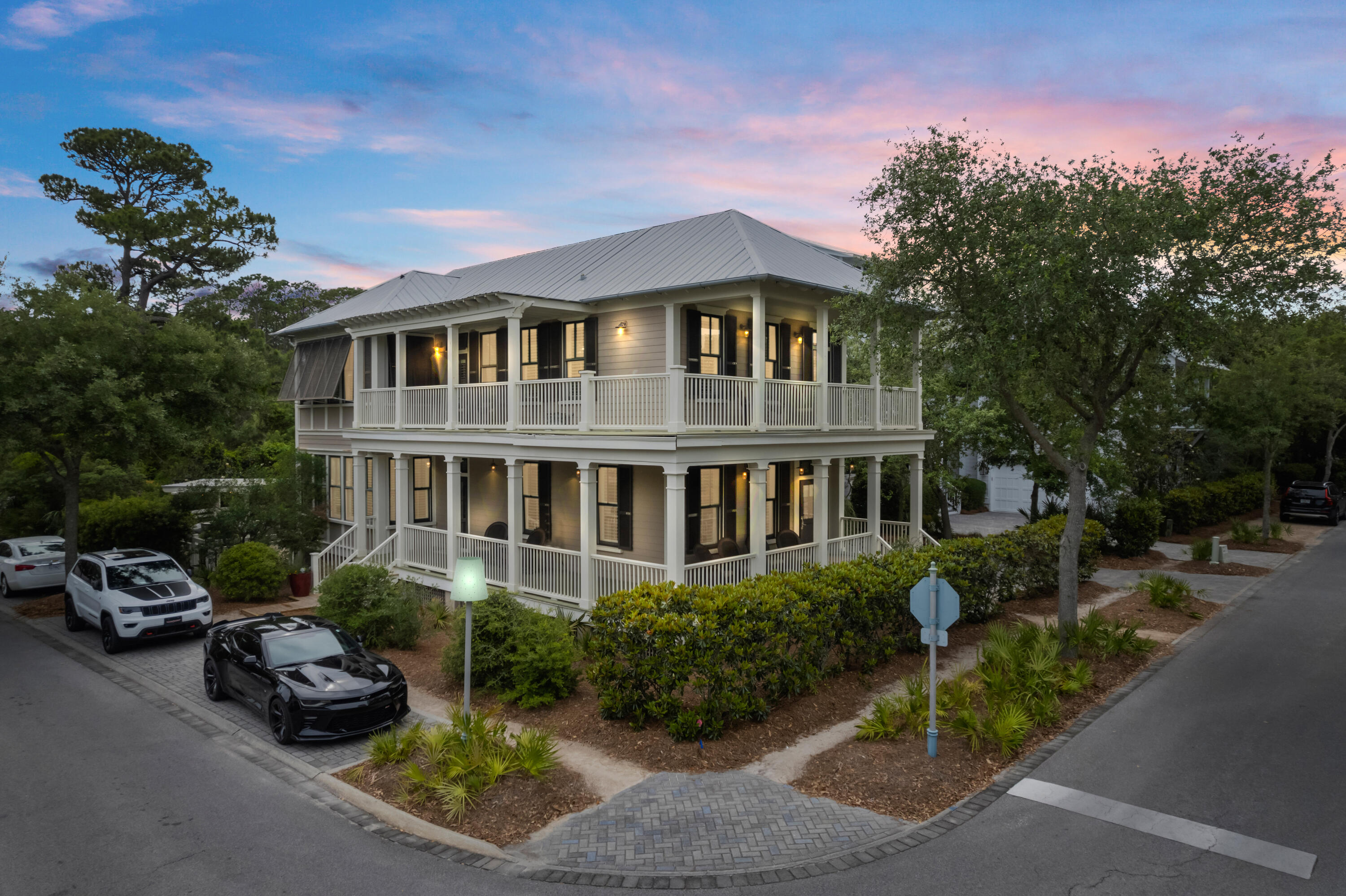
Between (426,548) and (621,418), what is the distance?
23.9 ft

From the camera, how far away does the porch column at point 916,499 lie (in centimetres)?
1880

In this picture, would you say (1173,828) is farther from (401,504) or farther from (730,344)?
(401,504)

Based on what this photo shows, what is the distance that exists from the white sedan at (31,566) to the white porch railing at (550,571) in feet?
41.7

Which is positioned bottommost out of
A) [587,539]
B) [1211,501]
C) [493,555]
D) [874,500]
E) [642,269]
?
[1211,501]

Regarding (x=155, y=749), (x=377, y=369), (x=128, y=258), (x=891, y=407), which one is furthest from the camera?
(x=128, y=258)

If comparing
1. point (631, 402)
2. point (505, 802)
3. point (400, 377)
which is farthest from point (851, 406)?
point (505, 802)

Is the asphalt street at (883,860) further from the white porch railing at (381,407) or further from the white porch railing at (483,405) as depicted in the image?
the white porch railing at (381,407)

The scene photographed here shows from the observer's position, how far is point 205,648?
12.3 meters

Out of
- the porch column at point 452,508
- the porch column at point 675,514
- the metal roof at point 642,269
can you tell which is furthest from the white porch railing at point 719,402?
the porch column at point 452,508

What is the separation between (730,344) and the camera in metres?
17.6

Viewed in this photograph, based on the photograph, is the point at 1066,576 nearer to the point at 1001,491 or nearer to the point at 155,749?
the point at 155,749

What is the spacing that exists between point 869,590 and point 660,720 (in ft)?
13.4

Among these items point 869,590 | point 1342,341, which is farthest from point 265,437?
point 1342,341

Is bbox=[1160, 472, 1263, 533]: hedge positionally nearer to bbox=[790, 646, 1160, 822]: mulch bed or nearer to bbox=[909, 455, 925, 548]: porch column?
bbox=[909, 455, 925, 548]: porch column
